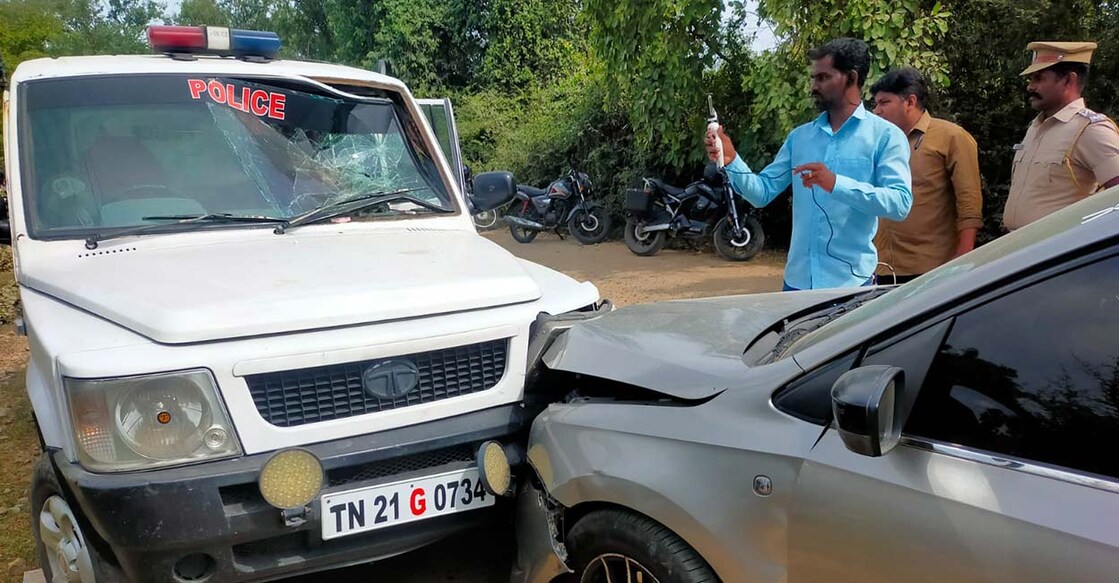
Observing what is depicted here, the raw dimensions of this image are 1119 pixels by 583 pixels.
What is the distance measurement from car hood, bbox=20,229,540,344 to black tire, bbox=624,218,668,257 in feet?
25.8

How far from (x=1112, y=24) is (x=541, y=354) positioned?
7.67 m

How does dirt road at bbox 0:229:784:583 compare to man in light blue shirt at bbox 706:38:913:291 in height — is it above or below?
below

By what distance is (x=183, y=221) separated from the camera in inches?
117

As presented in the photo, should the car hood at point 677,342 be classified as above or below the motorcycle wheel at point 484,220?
above

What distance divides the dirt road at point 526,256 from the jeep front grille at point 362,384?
0.92 metres

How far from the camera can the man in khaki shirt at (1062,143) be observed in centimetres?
338

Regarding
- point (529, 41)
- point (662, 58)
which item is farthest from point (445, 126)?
point (529, 41)

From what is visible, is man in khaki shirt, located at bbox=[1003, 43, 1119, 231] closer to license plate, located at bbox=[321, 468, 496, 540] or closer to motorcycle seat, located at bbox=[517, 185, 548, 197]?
license plate, located at bbox=[321, 468, 496, 540]

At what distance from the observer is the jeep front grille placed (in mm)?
2285

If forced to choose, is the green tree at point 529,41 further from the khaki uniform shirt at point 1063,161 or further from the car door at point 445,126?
the khaki uniform shirt at point 1063,161

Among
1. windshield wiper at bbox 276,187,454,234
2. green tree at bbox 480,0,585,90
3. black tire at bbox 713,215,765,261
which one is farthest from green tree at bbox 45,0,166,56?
windshield wiper at bbox 276,187,454,234

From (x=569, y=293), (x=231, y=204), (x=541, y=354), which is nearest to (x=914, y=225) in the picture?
(x=569, y=293)

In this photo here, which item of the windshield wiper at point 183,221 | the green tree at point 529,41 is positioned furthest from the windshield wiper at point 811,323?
the green tree at point 529,41

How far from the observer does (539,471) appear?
2387 mm
